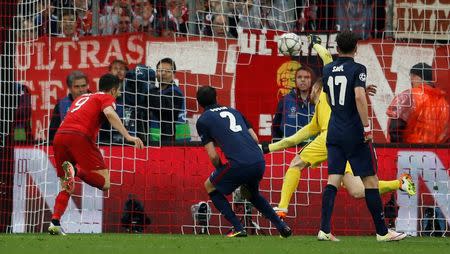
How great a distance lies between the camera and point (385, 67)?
17.2 meters

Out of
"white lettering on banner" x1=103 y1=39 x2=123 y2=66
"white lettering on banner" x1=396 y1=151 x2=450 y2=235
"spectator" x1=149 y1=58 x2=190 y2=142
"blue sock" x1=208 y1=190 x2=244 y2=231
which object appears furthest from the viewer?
"white lettering on banner" x1=103 y1=39 x2=123 y2=66

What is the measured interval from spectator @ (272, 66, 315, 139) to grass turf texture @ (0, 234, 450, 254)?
315 cm

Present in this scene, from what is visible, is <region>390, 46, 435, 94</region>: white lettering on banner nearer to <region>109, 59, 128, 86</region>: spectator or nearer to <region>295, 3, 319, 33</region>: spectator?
<region>295, 3, 319, 33</region>: spectator

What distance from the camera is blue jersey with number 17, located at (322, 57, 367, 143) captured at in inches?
508

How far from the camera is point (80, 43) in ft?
58.4

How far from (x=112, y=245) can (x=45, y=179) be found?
195 inches

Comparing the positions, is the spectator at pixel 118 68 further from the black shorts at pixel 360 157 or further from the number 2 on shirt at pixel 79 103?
the black shorts at pixel 360 157

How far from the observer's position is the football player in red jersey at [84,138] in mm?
14844

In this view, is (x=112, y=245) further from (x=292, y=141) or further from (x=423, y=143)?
(x=423, y=143)

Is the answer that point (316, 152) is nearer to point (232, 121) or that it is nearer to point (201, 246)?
point (232, 121)

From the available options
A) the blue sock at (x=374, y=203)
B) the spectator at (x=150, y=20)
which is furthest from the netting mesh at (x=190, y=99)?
the blue sock at (x=374, y=203)

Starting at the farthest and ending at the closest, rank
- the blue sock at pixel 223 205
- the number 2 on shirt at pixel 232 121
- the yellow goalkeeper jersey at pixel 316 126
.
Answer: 1. the yellow goalkeeper jersey at pixel 316 126
2. the blue sock at pixel 223 205
3. the number 2 on shirt at pixel 232 121

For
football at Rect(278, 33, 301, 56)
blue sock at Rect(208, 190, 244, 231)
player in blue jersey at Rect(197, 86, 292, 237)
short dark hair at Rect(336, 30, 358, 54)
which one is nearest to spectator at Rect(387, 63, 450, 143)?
football at Rect(278, 33, 301, 56)

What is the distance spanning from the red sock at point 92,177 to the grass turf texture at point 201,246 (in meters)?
0.97
